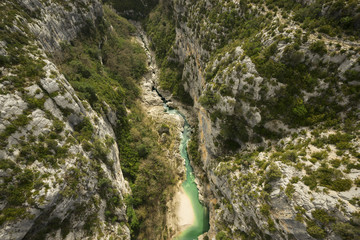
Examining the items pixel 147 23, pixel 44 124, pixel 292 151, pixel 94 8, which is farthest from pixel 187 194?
pixel 147 23

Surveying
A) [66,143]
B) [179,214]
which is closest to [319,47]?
[66,143]

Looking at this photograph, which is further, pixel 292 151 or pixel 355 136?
pixel 292 151

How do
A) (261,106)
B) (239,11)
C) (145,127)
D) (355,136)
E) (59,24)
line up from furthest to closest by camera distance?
1. (145,127)
2. (59,24)
3. (239,11)
4. (261,106)
5. (355,136)

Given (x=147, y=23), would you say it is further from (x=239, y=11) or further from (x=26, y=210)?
(x=26, y=210)

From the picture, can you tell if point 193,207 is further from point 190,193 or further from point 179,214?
point 179,214

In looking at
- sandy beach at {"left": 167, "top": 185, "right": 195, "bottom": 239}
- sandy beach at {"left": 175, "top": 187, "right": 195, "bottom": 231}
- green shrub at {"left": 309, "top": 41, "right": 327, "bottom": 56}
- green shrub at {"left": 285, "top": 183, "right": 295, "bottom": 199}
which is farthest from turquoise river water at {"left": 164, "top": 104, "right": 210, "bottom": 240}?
green shrub at {"left": 309, "top": 41, "right": 327, "bottom": 56}

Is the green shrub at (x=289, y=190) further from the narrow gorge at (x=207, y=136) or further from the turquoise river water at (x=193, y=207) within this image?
the turquoise river water at (x=193, y=207)
